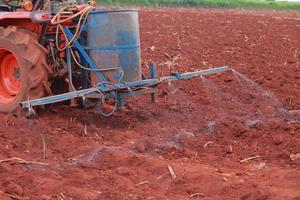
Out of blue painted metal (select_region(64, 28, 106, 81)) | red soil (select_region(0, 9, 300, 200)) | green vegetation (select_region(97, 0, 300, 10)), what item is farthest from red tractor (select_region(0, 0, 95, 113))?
green vegetation (select_region(97, 0, 300, 10))

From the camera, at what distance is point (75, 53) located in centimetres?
753

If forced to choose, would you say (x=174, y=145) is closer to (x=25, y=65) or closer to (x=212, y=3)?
(x=25, y=65)

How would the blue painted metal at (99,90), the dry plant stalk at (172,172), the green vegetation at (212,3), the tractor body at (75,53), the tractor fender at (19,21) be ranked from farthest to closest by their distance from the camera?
the green vegetation at (212,3) < the tractor fender at (19,21) < the tractor body at (75,53) < the blue painted metal at (99,90) < the dry plant stalk at (172,172)

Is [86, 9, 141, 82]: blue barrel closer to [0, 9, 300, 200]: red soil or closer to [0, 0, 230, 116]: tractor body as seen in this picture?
[0, 0, 230, 116]: tractor body

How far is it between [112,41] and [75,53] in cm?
49

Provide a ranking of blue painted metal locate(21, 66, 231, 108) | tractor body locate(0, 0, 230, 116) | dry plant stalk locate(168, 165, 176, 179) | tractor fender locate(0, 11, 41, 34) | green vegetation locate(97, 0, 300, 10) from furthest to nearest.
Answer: green vegetation locate(97, 0, 300, 10), tractor fender locate(0, 11, 41, 34), tractor body locate(0, 0, 230, 116), blue painted metal locate(21, 66, 231, 108), dry plant stalk locate(168, 165, 176, 179)

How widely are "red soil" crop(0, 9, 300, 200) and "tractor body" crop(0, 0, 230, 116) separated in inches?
15.7

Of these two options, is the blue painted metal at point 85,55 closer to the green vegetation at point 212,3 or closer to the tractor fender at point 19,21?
the tractor fender at point 19,21

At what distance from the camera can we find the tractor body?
23.9 feet

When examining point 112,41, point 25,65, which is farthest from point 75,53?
point 25,65

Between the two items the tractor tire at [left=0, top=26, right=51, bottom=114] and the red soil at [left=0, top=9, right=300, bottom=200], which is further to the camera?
the tractor tire at [left=0, top=26, right=51, bottom=114]

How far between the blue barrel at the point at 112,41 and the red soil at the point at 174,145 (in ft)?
2.21

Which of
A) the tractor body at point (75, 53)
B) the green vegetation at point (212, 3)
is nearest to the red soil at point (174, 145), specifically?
the tractor body at point (75, 53)

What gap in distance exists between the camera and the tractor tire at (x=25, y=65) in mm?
7297
